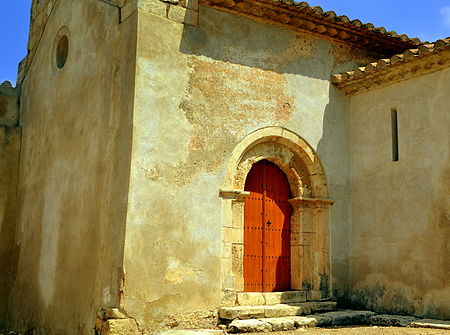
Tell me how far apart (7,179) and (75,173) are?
10.4 feet

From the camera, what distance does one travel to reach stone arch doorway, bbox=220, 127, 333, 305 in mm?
8336

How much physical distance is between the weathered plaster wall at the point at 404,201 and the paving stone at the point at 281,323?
1.76m

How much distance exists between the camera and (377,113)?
30.2 feet

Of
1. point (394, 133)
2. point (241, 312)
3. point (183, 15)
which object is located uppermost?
point (183, 15)

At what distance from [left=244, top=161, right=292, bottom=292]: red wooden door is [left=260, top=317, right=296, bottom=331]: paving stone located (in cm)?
89

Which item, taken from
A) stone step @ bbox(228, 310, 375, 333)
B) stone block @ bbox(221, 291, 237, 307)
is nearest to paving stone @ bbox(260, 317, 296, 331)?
stone step @ bbox(228, 310, 375, 333)

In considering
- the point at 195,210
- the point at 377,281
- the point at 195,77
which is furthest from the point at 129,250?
the point at 377,281

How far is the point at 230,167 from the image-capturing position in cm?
816

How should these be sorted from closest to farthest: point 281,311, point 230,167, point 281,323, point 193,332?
point 193,332
point 281,323
point 281,311
point 230,167

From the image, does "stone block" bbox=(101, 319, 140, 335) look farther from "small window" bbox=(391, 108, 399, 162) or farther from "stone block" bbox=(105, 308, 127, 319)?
"small window" bbox=(391, 108, 399, 162)

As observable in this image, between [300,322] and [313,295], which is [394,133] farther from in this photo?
[300,322]

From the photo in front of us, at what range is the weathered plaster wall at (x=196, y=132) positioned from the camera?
7.34 metres

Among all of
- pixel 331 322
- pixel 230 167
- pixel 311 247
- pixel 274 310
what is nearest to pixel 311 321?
pixel 331 322

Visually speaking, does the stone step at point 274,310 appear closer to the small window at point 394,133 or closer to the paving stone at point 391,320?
the paving stone at point 391,320
